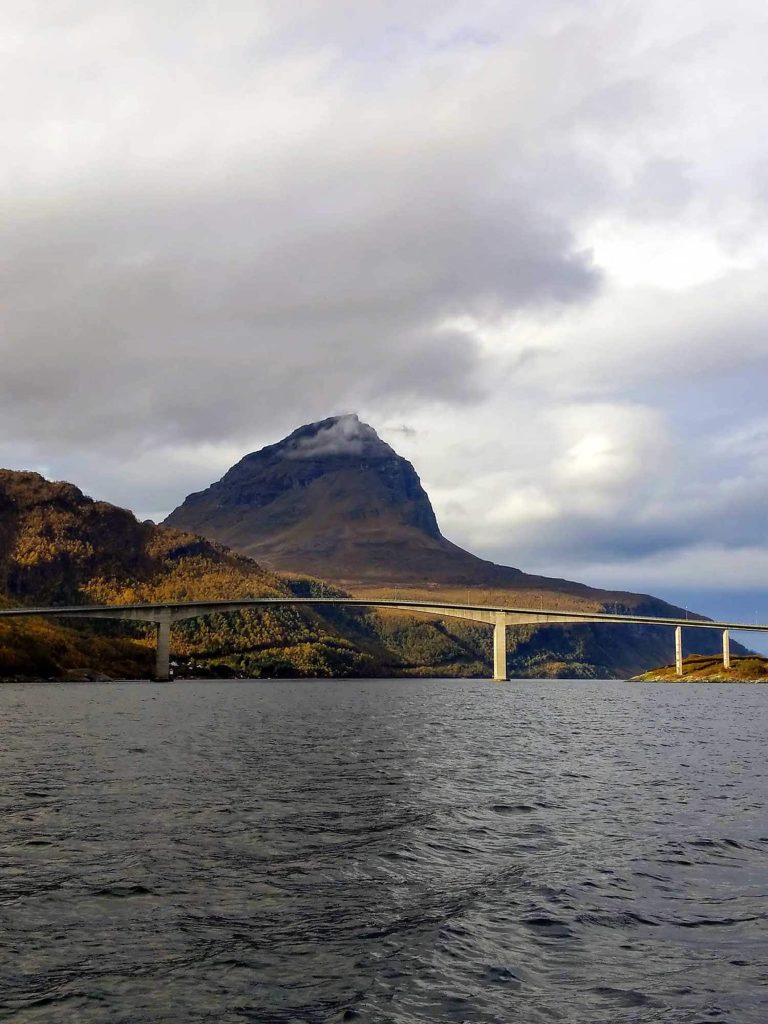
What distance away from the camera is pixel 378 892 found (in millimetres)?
21984

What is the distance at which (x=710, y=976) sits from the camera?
16.3m

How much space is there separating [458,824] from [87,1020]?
18.8 meters

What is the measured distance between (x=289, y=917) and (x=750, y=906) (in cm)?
1111

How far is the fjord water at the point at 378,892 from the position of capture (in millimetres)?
15195

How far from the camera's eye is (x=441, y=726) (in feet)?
270

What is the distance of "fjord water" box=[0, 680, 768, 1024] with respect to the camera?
15195 millimetres

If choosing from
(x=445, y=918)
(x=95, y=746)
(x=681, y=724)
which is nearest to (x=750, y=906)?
(x=445, y=918)

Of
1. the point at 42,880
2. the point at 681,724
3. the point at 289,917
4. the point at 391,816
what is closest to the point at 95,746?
the point at 391,816

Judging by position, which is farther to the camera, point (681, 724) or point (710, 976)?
point (681, 724)

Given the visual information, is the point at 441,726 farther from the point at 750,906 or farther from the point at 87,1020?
the point at 87,1020

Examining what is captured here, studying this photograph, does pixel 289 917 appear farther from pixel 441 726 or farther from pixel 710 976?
pixel 441 726

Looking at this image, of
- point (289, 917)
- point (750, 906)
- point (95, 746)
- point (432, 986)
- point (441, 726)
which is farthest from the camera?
point (441, 726)

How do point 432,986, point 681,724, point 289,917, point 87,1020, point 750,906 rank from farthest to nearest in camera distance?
point 681,724, point 750,906, point 289,917, point 432,986, point 87,1020

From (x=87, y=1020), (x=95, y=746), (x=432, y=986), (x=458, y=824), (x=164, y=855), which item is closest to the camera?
(x=87, y=1020)
